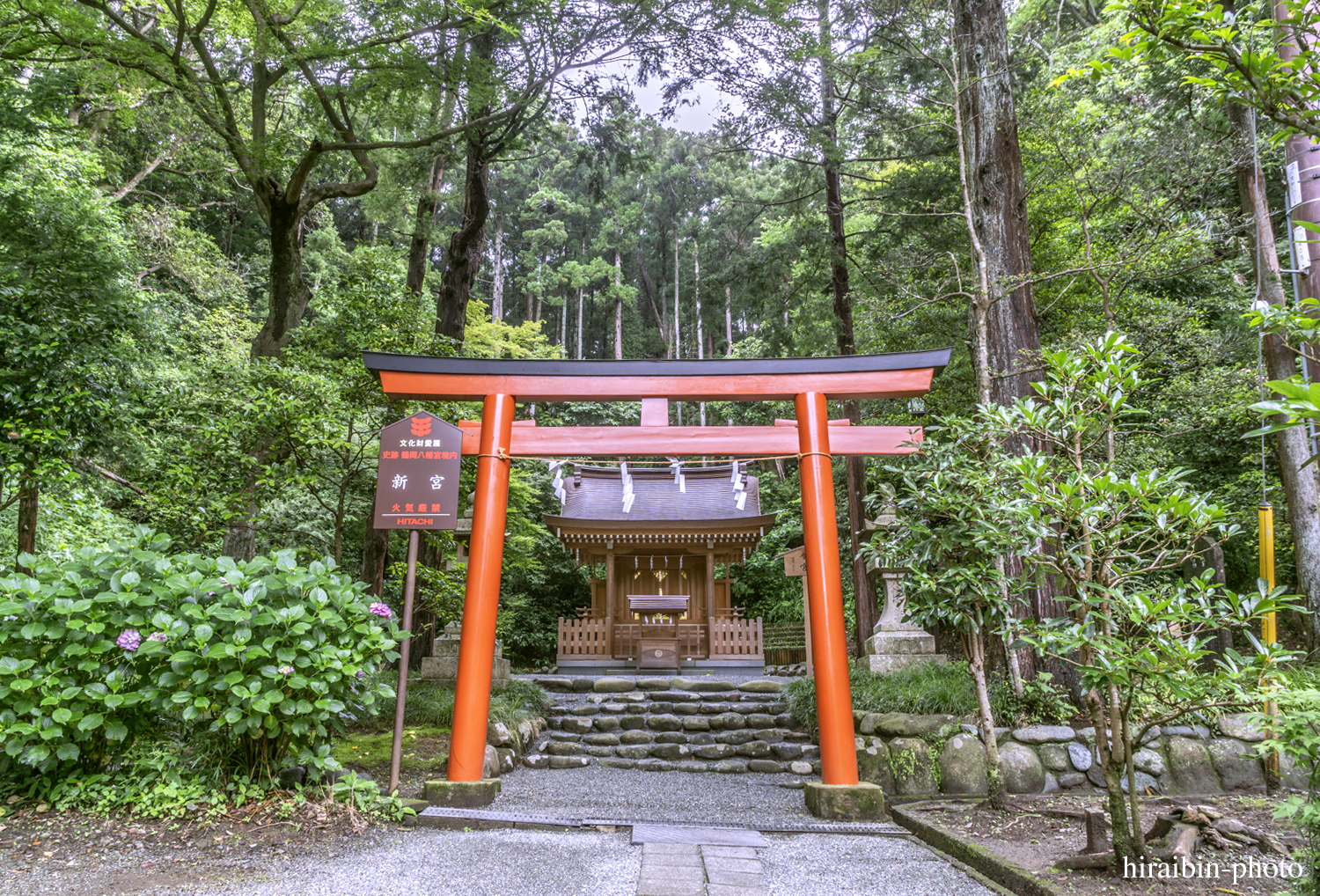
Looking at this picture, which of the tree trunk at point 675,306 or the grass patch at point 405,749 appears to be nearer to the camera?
the grass patch at point 405,749

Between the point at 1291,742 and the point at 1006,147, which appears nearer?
the point at 1291,742

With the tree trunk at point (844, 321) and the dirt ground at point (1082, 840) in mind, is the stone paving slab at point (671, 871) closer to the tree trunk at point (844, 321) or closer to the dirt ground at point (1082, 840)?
the dirt ground at point (1082, 840)

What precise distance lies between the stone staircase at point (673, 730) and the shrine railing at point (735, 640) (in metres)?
3.16

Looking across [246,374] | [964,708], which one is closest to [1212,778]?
[964,708]

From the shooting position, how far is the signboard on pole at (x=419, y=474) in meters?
4.46

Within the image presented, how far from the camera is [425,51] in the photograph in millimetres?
6945

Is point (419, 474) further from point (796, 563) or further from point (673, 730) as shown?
point (796, 563)

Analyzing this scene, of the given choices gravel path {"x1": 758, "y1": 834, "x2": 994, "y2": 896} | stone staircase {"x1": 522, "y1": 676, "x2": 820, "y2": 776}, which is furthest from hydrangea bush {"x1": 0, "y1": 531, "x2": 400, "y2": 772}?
stone staircase {"x1": 522, "y1": 676, "x2": 820, "y2": 776}

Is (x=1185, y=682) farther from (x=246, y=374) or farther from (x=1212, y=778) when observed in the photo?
(x=246, y=374)

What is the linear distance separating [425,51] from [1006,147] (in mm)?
5867

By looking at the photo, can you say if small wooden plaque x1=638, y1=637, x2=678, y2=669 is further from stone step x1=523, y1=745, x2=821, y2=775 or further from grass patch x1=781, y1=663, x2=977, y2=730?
grass patch x1=781, y1=663, x2=977, y2=730

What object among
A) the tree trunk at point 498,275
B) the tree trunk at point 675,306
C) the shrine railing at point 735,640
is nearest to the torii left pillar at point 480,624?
the shrine railing at point 735,640

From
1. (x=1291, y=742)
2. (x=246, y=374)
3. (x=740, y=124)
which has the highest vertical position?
(x=740, y=124)

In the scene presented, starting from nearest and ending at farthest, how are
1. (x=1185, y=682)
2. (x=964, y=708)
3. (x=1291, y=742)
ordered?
(x=1291, y=742)
(x=1185, y=682)
(x=964, y=708)
